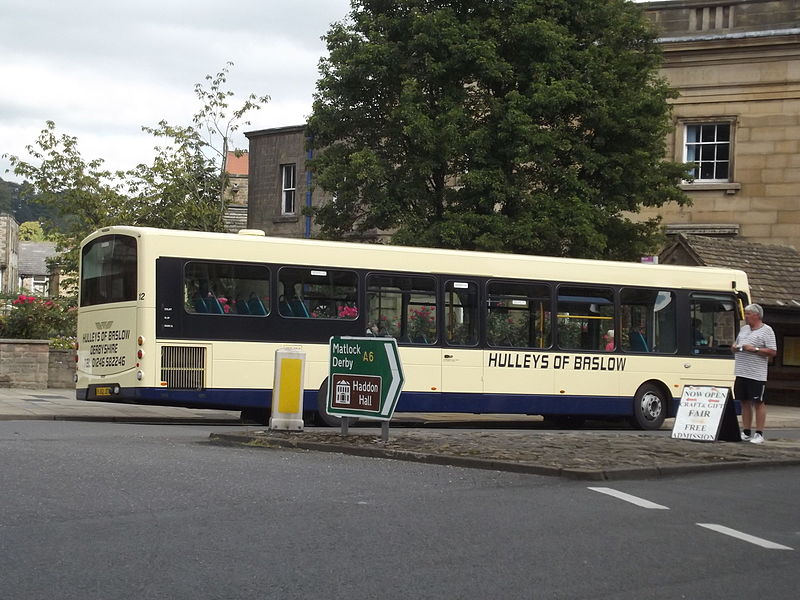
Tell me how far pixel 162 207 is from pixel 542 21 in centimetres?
1448

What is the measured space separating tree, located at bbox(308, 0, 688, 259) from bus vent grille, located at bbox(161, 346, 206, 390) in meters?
8.89

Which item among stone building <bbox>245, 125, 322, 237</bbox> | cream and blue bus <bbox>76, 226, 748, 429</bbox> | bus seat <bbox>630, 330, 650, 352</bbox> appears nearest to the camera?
cream and blue bus <bbox>76, 226, 748, 429</bbox>

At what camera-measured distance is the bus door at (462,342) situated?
Answer: 21.0 metres

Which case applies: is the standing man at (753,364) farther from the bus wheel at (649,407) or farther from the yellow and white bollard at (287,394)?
the bus wheel at (649,407)

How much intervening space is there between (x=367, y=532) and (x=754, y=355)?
30.7 feet

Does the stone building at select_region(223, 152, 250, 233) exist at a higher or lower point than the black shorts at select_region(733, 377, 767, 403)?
higher

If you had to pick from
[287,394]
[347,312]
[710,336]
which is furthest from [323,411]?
[710,336]

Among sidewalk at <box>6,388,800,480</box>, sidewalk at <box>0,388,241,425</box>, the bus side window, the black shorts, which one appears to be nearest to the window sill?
the bus side window

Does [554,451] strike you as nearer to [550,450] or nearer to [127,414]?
[550,450]

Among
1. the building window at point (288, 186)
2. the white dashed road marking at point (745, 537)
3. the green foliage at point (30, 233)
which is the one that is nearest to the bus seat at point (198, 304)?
the white dashed road marking at point (745, 537)

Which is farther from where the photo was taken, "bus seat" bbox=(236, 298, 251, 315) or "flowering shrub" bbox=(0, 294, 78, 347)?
"flowering shrub" bbox=(0, 294, 78, 347)

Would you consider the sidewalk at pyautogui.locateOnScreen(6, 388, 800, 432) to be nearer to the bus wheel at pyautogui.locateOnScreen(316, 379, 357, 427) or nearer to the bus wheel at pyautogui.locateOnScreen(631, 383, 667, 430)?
the bus wheel at pyautogui.locateOnScreen(631, 383, 667, 430)

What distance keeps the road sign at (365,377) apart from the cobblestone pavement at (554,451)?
346 millimetres

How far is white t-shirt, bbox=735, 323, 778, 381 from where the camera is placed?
15898 mm
